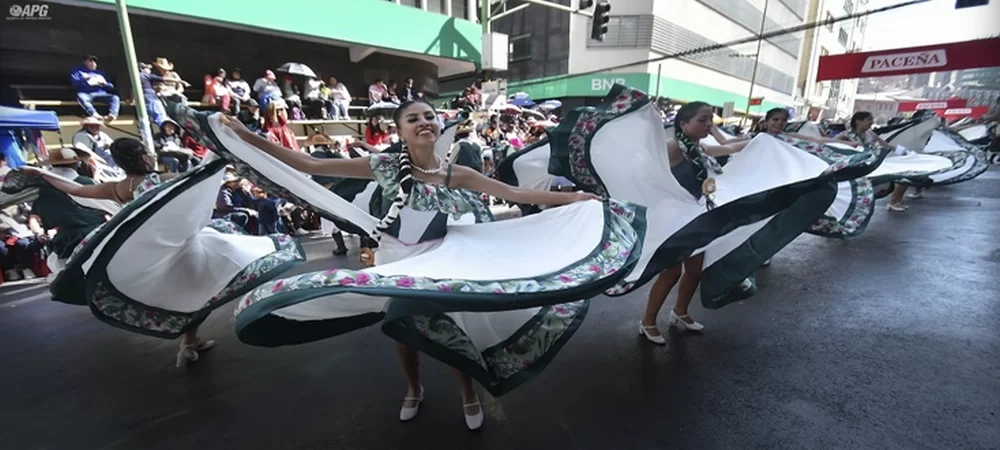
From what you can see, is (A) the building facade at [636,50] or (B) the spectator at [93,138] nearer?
(B) the spectator at [93,138]

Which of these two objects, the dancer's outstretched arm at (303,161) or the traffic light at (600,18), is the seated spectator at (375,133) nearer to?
the dancer's outstretched arm at (303,161)

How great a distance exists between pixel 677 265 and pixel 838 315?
Answer: 1615 millimetres

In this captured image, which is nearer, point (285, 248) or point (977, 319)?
point (285, 248)

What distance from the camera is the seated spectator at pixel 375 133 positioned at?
22.5 feet

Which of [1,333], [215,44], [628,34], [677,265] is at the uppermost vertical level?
[628,34]

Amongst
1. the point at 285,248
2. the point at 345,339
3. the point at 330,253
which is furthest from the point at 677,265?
the point at 330,253

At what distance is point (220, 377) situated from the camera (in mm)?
2631

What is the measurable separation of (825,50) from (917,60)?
126 feet

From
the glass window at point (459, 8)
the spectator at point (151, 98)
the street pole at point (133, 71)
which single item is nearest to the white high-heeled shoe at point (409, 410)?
the street pole at point (133, 71)

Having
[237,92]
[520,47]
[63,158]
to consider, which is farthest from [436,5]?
[63,158]

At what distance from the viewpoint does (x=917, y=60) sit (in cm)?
1070

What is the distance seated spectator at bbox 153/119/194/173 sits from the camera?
549 centimetres

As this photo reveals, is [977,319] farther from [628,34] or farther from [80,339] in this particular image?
[628,34]

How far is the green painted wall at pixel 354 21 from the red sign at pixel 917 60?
10.1m
